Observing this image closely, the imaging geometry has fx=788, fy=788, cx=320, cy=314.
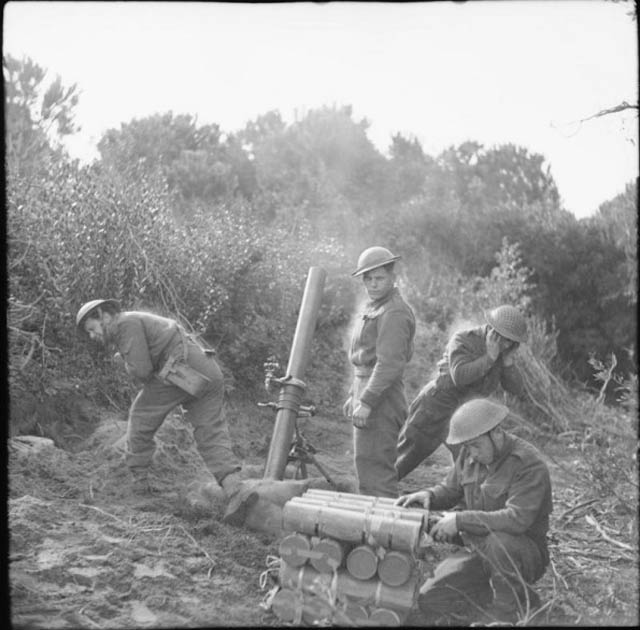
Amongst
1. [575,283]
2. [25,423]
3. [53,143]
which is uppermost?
[53,143]

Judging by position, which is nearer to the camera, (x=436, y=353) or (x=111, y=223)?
(x=111, y=223)

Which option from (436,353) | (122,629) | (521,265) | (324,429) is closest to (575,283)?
(521,265)

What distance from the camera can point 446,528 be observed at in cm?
461

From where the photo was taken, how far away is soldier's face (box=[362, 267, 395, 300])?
606cm

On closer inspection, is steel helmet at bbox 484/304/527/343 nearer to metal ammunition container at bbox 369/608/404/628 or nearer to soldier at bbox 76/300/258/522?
soldier at bbox 76/300/258/522

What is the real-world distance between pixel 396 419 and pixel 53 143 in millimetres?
7803

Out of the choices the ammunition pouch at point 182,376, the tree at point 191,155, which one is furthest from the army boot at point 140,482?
the tree at point 191,155

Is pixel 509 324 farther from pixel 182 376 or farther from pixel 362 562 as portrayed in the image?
pixel 182 376

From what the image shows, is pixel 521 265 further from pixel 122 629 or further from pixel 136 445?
pixel 122 629

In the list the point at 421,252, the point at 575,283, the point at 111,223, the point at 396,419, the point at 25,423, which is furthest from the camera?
the point at 421,252

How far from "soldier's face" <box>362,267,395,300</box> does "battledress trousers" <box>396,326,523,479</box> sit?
699 mm

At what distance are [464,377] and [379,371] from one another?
0.70m

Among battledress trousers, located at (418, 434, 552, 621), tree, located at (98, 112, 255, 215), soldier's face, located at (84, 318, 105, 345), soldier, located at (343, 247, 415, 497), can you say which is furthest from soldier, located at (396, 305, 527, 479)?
tree, located at (98, 112, 255, 215)

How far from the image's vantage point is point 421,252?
653 inches
